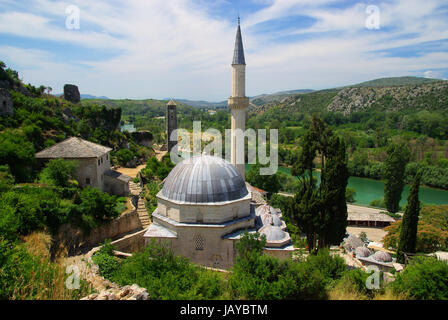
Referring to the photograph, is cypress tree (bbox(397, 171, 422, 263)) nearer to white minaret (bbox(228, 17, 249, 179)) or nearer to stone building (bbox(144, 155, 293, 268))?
stone building (bbox(144, 155, 293, 268))

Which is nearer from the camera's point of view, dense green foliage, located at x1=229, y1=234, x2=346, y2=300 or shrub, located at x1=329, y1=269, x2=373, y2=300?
dense green foliage, located at x1=229, y1=234, x2=346, y2=300

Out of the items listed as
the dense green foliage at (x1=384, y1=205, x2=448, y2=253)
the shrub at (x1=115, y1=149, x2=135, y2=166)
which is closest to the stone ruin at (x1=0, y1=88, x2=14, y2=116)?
the shrub at (x1=115, y1=149, x2=135, y2=166)

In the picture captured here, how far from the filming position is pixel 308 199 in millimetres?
15984

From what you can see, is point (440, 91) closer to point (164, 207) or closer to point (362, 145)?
point (362, 145)

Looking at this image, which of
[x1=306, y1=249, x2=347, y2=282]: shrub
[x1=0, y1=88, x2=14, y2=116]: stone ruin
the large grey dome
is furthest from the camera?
[x1=0, y1=88, x2=14, y2=116]: stone ruin

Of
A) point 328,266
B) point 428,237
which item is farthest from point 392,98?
point 328,266

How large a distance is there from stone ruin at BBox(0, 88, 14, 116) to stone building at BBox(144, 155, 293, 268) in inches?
721

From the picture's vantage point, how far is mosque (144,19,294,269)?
1302 cm

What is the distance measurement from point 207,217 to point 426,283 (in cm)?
838

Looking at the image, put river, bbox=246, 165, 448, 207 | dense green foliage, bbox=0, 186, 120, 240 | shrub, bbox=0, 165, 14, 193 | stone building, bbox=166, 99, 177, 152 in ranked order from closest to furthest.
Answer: dense green foliage, bbox=0, 186, 120, 240, shrub, bbox=0, 165, 14, 193, river, bbox=246, 165, 448, 207, stone building, bbox=166, 99, 177, 152

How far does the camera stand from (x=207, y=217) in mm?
13164

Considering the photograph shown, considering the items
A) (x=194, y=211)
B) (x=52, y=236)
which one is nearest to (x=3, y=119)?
(x=52, y=236)

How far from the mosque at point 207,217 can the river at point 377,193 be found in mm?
32620

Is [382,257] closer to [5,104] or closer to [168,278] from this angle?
[168,278]
